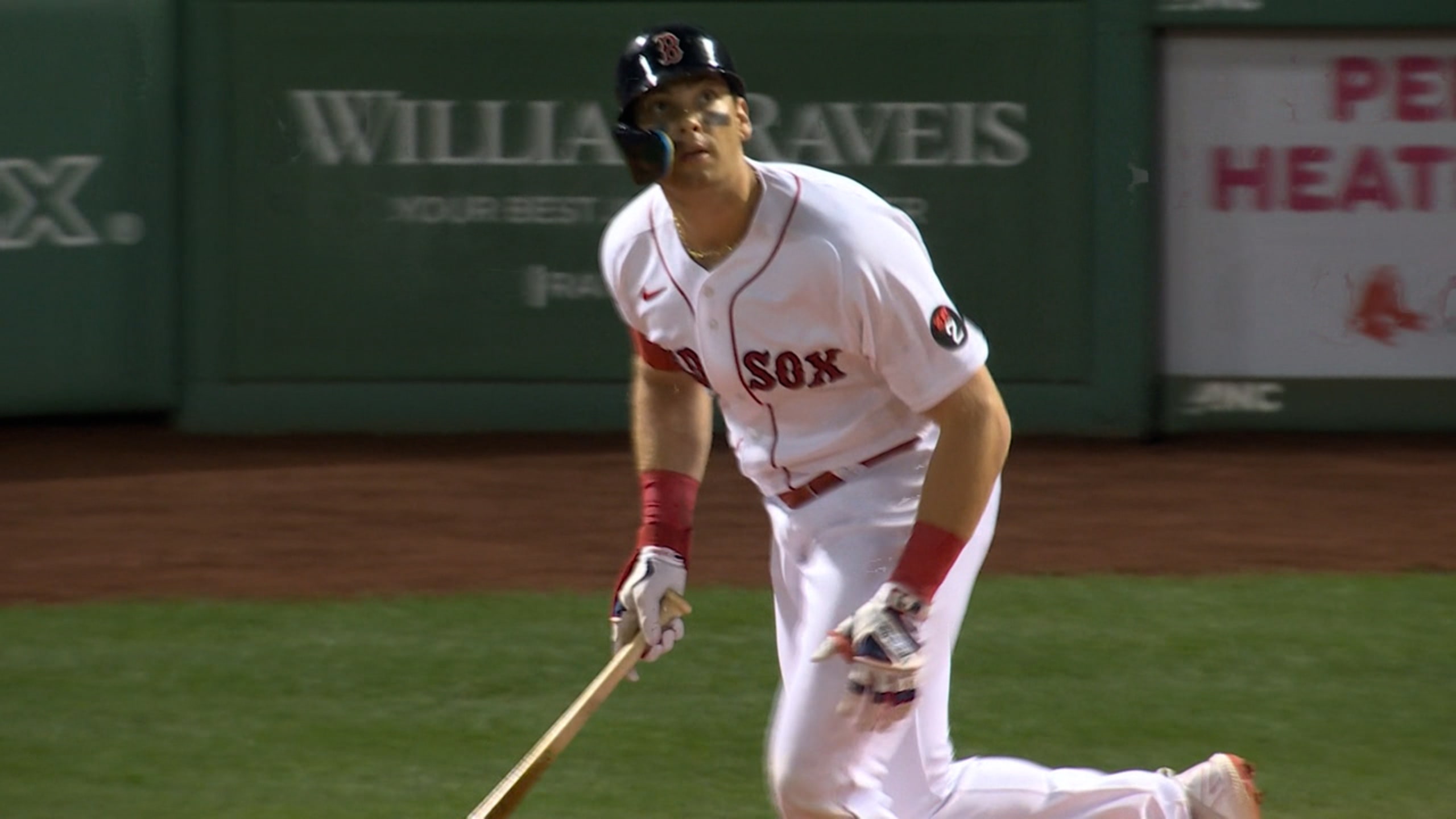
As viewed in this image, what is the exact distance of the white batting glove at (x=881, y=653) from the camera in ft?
10.6

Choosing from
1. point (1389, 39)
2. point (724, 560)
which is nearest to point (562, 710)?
point (724, 560)

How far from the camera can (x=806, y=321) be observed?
11.3 feet

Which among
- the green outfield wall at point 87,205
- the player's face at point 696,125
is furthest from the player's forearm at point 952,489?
the green outfield wall at point 87,205

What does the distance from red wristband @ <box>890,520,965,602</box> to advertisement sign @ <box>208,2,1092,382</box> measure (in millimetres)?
6735

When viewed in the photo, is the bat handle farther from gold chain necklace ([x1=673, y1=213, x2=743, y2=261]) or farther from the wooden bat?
gold chain necklace ([x1=673, y1=213, x2=743, y2=261])

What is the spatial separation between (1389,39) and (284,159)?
17.0 feet

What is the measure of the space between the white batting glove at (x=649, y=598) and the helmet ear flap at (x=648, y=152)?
0.78m

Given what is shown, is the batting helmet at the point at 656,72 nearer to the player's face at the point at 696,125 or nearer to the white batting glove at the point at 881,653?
the player's face at the point at 696,125

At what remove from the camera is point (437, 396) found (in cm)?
1019

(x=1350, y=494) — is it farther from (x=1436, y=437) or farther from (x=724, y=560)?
(x=724, y=560)

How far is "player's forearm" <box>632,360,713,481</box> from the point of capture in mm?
3951

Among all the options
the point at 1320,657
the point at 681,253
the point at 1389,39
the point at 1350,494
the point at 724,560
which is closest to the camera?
the point at 681,253

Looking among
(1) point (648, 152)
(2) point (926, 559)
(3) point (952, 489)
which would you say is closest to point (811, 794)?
(2) point (926, 559)

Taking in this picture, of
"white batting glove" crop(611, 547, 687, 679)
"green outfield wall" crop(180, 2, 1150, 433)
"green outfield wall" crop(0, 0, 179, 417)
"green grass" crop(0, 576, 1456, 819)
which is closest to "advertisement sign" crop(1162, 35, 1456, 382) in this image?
"green outfield wall" crop(180, 2, 1150, 433)
